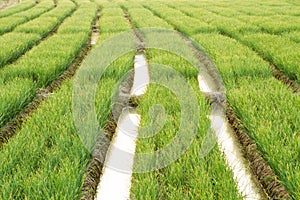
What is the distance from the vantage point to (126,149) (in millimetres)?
2158

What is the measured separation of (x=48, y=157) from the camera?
5.87 ft

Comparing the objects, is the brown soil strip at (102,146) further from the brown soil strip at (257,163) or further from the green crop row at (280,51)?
the green crop row at (280,51)

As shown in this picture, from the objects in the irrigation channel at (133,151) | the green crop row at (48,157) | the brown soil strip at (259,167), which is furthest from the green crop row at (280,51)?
the green crop row at (48,157)

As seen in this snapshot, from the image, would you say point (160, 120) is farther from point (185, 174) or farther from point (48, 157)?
point (48, 157)

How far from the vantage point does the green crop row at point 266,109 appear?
5.57 feet

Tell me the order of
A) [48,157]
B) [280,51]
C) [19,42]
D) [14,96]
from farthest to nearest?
[19,42] < [280,51] < [14,96] < [48,157]

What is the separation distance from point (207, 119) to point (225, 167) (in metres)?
0.62

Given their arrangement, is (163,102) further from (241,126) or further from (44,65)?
(44,65)

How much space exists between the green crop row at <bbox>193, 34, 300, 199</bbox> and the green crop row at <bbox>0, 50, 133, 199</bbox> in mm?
1058

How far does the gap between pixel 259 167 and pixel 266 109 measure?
2.15ft

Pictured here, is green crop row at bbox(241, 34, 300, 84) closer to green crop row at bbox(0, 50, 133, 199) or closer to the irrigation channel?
the irrigation channel

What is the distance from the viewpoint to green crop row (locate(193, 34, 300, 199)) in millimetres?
1699

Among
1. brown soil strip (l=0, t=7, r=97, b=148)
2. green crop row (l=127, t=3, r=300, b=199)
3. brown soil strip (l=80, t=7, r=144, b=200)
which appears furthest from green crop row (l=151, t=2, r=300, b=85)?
brown soil strip (l=0, t=7, r=97, b=148)

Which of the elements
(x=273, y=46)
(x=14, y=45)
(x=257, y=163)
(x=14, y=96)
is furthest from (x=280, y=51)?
(x=14, y=45)
